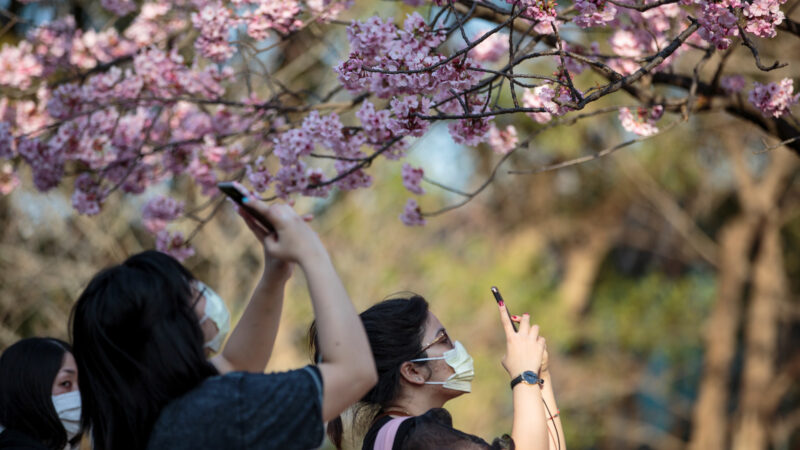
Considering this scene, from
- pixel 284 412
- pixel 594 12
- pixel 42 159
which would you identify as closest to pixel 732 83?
pixel 594 12

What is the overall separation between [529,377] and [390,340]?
0.38 metres

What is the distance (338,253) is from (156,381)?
26.4 ft

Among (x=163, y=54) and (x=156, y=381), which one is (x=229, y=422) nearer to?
(x=156, y=381)

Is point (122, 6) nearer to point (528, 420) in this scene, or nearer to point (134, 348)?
point (134, 348)

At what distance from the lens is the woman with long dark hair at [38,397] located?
2686mm

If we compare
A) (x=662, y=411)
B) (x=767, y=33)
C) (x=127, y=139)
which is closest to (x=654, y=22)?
(x=767, y=33)

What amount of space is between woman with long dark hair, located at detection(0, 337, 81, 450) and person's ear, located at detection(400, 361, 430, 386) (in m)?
1.22

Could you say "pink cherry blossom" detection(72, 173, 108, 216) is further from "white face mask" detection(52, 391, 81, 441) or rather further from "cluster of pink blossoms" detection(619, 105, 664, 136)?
"cluster of pink blossoms" detection(619, 105, 664, 136)

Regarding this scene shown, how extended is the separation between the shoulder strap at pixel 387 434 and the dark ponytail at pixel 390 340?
168 millimetres

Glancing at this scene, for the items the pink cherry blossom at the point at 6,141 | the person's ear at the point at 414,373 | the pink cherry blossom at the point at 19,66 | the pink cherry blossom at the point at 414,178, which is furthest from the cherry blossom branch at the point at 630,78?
the pink cherry blossom at the point at 19,66

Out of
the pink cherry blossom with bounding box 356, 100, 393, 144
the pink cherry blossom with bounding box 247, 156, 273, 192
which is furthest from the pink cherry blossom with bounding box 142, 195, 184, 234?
the pink cherry blossom with bounding box 356, 100, 393, 144

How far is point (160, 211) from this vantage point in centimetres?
435

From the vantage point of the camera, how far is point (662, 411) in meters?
16.6

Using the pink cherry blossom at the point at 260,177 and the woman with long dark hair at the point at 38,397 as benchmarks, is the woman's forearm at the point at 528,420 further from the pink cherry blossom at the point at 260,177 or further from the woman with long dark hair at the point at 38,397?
the pink cherry blossom at the point at 260,177
